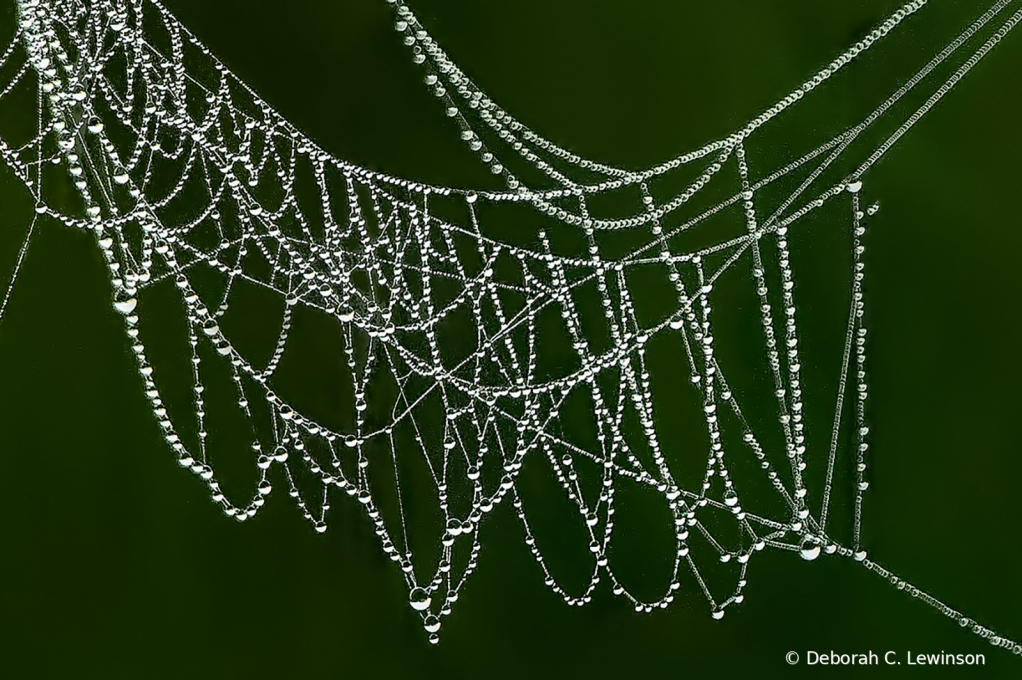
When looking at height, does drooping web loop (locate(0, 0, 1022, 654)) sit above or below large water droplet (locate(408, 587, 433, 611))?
above

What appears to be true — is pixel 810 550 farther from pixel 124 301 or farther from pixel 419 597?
pixel 124 301

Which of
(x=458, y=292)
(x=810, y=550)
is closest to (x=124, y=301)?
(x=458, y=292)

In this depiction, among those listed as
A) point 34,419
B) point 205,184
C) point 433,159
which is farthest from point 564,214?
point 34,419

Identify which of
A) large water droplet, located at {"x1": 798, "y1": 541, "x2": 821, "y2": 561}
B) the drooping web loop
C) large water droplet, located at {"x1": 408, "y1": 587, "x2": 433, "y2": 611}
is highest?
the drooping web loop

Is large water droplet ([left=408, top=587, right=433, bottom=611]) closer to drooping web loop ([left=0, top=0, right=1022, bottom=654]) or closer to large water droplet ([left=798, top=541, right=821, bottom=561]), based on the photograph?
drooping web loop ([left=0, top=0, right=1022, bottom=654])

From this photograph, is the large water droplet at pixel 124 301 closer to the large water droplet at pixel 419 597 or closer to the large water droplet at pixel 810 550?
the large water droplet at pixel 419 597

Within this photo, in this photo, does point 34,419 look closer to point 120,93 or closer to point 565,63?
point 120,93

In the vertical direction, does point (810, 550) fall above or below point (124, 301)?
below

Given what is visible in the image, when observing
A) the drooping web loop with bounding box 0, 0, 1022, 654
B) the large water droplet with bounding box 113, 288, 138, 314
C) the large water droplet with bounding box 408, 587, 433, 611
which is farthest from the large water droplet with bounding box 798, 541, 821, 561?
the large water droplet with bounding box 113, 288, 138, 314
